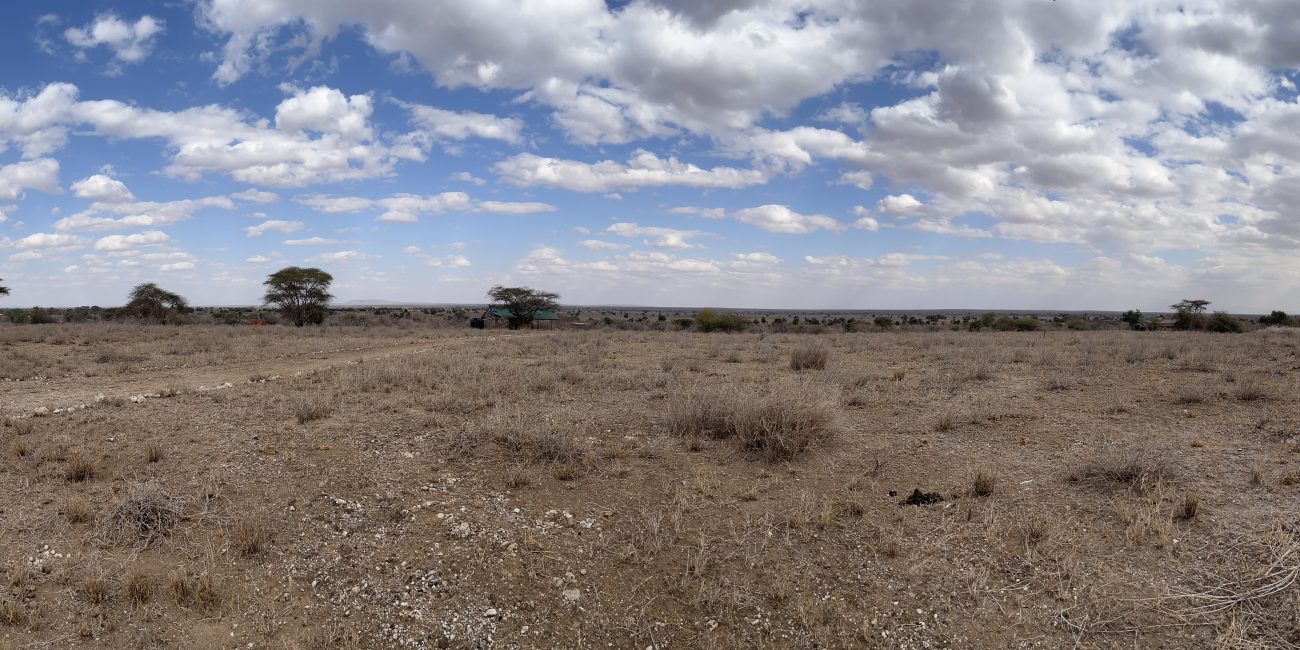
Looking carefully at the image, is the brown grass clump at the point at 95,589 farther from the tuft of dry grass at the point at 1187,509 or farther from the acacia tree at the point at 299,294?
the acacia tree at the point at 299,294

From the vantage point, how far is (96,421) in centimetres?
823

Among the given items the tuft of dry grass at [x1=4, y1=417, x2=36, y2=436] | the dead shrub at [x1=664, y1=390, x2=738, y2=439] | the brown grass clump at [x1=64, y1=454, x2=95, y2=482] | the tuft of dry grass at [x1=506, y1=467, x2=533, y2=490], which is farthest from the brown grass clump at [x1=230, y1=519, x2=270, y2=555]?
the tuft of dry grass at [x1=4, y1=417, x2=36, y2=436]

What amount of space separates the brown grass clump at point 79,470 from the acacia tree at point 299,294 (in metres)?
39.5

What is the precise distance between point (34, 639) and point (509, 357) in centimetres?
1326

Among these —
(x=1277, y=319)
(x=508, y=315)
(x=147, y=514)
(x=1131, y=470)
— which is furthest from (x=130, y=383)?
(x=1277, y=319)

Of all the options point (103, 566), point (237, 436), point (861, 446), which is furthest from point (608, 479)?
point (237, 436)

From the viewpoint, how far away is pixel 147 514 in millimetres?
5336

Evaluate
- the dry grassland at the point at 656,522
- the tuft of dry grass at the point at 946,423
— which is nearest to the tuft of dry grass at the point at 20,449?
the dry grassland at the point at 656,522

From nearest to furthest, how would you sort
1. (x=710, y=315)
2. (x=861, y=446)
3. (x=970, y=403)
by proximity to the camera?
(x=861, y=446) < (x=970, y=403) < (x=710, y=315)

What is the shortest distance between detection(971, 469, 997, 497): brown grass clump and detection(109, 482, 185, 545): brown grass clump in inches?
266

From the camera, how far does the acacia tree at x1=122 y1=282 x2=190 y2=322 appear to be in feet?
143

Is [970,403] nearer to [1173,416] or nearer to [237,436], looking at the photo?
[1173,416]

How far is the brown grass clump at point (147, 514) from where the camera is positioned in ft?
17.0

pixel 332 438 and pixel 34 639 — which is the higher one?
pixel 332 438
